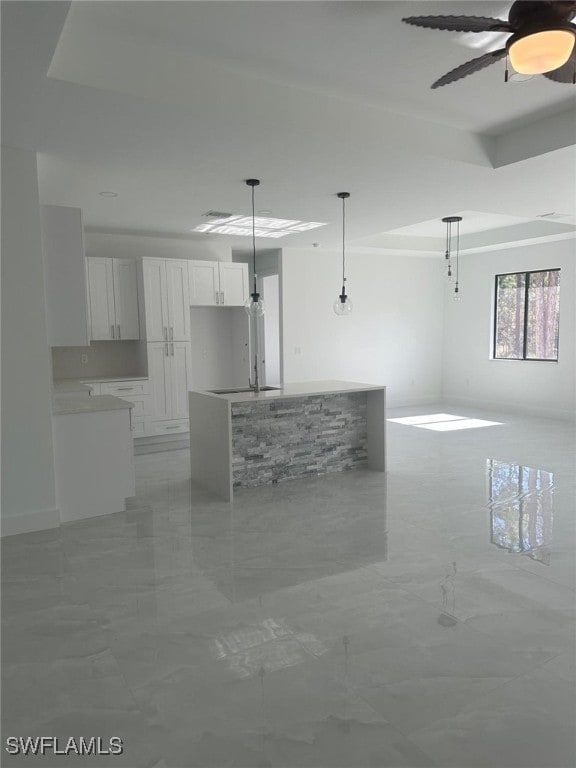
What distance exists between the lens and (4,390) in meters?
3.73

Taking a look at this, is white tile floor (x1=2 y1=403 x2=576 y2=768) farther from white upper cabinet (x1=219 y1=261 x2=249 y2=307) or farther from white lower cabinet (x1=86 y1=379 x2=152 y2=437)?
white upper cabinet (x1=219 y1=261 x2=249 y2=307)

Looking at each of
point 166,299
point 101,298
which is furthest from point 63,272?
point 166,299

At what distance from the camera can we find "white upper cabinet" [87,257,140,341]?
651 cm

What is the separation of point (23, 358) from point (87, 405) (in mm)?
663

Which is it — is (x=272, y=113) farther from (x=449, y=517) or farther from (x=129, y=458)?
(x=449, y=517)

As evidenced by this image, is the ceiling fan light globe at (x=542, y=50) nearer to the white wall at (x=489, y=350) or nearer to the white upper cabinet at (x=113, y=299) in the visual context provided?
the white upper cabinet at (x=113, y=299)

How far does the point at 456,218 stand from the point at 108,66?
211 inches

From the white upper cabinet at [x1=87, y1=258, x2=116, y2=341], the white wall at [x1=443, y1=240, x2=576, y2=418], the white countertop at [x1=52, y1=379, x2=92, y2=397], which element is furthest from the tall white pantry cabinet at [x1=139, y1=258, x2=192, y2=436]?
the white wall at [x1=443, y1=240, x2=576, y2=418]

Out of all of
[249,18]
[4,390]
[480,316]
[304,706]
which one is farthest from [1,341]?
[480,316]

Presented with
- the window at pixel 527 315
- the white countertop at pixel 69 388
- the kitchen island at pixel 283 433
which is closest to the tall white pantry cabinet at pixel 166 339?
the white countertop at pixel 69 388

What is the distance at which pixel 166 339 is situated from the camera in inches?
273

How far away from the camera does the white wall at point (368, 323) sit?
854 cm

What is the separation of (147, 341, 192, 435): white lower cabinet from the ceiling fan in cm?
526

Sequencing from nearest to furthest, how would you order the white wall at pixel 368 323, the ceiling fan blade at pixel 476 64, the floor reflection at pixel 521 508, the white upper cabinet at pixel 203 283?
the ceiling fan blade at pixel 476 64
the floor reflection at pixel 521 508
the white upper cabinet at pixel 203 283
the white wall at pixel 368 323
